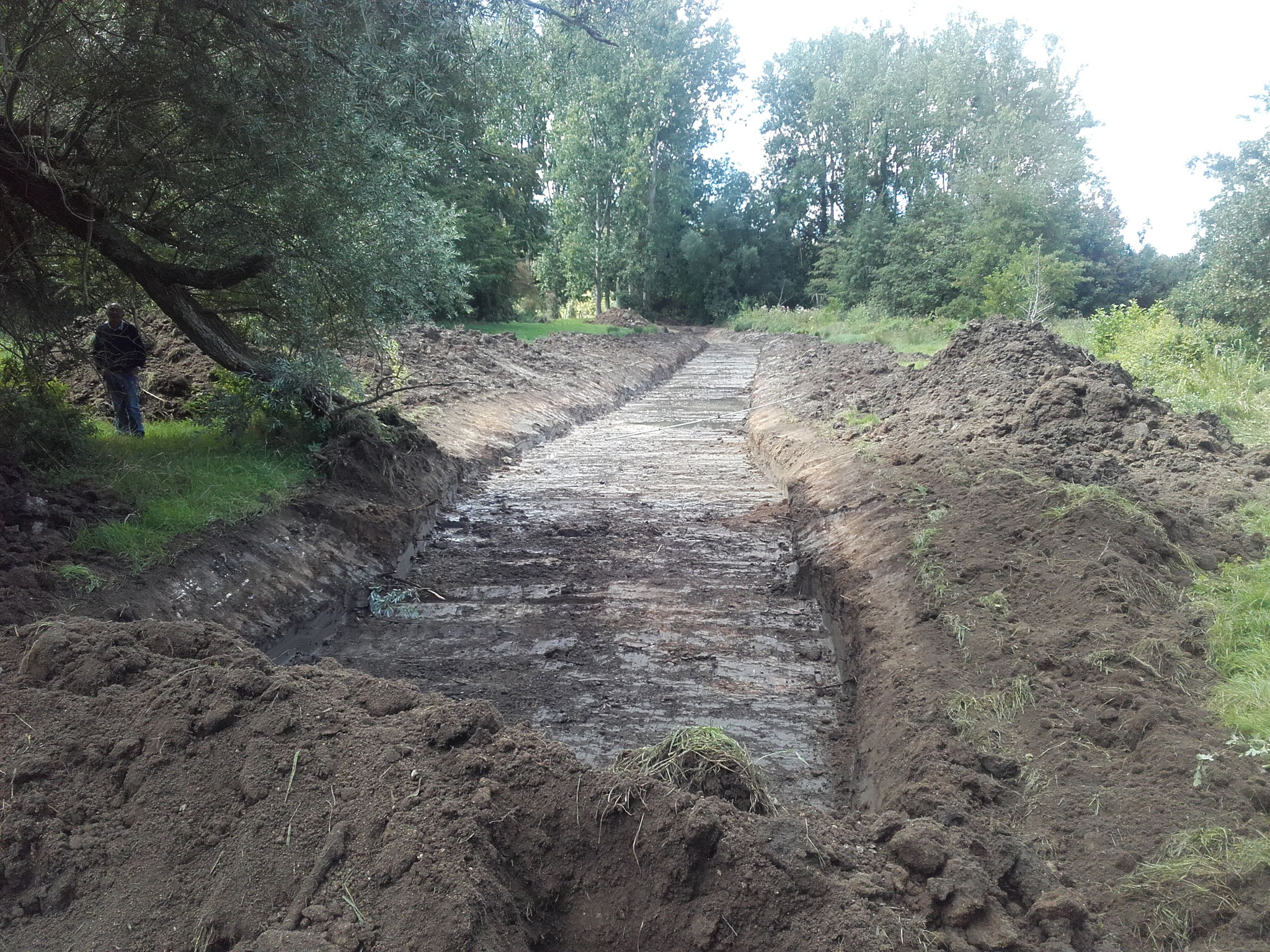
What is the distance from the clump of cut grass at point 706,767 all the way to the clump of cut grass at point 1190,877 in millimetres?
1518

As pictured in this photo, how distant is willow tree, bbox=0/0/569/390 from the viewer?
6797 millimetres

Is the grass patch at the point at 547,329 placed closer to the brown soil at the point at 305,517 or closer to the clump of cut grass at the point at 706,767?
the brown soil at the point at 305,517

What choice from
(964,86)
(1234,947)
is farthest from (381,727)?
(964,86)

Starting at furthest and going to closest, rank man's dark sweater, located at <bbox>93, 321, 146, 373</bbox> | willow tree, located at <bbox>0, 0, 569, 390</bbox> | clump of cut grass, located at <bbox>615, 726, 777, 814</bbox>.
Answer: man's dark sweater, located at <bbox>93, 321, 146, 373</bbox> → willow tree, located at <bbox>0, 0, 569, 390</bbox> → clump of cut grass, located at <bbox>615, 726, 777, 814</bbox>

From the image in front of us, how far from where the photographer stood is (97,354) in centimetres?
882

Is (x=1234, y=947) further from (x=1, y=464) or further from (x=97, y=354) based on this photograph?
(x=97, y=354)

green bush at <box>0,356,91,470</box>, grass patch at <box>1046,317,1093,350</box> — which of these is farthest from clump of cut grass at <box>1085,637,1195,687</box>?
grass patch at <box>1046,317,1093,350</box>

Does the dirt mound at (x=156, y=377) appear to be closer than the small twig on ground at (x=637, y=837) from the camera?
No

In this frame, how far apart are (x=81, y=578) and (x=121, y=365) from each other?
4330mm

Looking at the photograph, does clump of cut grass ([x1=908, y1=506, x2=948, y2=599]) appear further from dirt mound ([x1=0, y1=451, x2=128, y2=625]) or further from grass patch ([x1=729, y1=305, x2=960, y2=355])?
grass patch ([x1=729, y1=305, x2=960, y2=355])

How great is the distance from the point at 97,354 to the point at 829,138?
184ft

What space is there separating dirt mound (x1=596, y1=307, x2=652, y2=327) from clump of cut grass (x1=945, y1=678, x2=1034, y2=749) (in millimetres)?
36661

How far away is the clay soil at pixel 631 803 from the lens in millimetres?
3086

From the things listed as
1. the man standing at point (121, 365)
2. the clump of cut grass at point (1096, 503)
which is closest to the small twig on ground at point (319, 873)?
the clump of cut grass at point (1096, 503)
